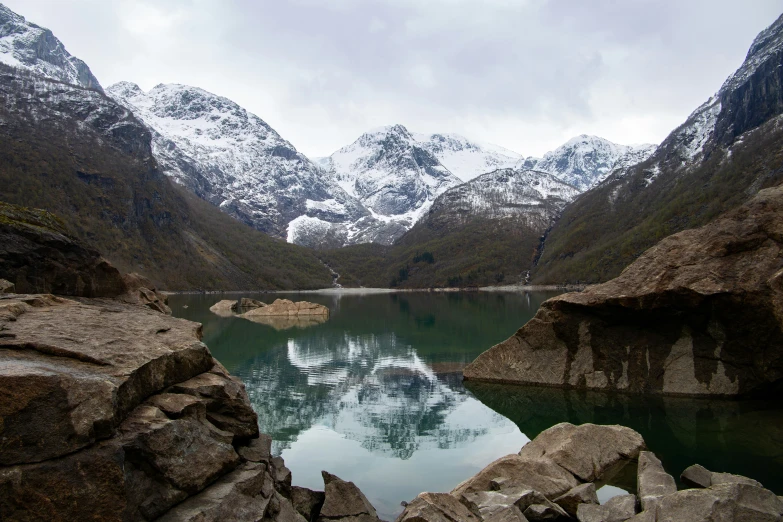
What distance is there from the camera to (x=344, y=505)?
11945mm

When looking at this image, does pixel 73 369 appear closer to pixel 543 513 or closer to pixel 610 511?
pixel 543 513

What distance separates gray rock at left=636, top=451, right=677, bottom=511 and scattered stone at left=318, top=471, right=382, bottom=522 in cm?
602

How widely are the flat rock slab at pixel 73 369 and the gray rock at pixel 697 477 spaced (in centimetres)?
1274

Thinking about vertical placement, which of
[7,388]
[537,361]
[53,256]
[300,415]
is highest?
[53,256]

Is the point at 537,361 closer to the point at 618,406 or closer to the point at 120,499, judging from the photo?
the point at 618,406

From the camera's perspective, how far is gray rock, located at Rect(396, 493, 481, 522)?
10328 millimetres

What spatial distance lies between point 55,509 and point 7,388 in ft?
5.68

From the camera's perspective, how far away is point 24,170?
185 meters

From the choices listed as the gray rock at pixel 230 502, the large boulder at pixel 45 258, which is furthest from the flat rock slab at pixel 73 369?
the large boulder at pixel 45 258

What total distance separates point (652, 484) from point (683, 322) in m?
13.6

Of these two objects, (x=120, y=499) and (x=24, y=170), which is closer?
(x=120, y=499)

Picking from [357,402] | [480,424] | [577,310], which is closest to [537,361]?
[577,310]

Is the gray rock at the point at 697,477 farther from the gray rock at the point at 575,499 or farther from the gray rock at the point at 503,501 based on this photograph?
the gray rock at the point at 503,501

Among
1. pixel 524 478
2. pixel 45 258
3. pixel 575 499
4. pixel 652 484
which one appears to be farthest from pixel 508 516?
pixel 45 258
